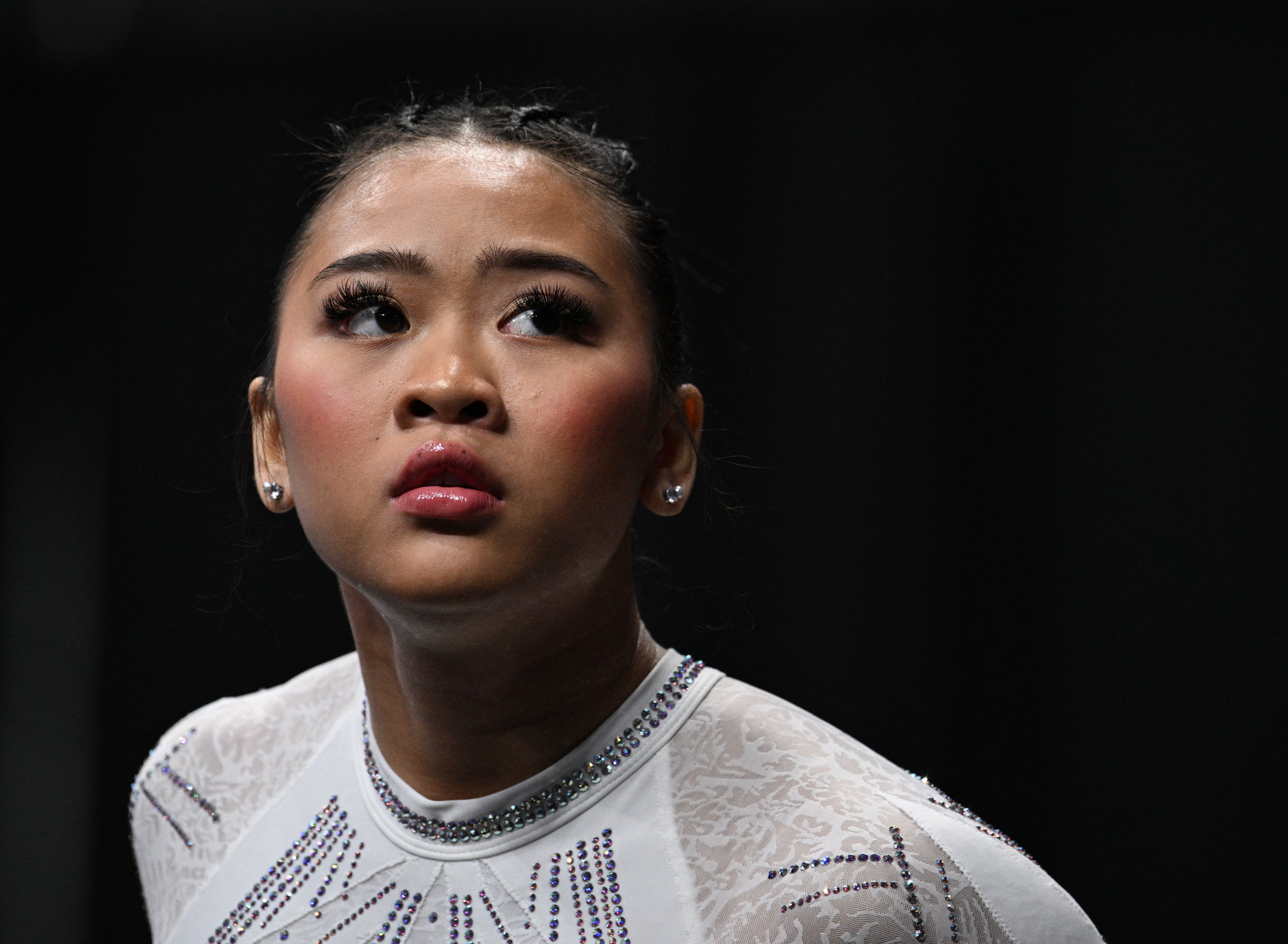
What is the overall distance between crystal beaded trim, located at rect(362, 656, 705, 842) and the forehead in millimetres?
440

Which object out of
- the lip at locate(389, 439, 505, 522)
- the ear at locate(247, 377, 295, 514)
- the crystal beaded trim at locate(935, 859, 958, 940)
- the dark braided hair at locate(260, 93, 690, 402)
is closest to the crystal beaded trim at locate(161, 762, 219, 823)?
the ear at locate(247, 377, 295, 514)

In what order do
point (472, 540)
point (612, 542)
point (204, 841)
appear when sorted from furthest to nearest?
point (204, 841)
point (612, 542)
point (472, 540)

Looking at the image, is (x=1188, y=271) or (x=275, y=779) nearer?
(x=275, y=779)

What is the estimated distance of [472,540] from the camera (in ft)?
3.84

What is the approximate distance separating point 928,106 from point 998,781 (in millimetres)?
993

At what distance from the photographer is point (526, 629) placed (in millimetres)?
1277

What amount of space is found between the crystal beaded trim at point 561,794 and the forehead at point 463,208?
44cm

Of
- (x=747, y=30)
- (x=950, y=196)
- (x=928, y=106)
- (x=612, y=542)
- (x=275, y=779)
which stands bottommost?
(x=275, y=779)

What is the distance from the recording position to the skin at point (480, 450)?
1188mm

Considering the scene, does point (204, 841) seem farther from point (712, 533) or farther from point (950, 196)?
point (950, 196)

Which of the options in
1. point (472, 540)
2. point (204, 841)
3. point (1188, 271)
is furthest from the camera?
point (1188, 271)

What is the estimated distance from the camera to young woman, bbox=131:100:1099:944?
3.89ft

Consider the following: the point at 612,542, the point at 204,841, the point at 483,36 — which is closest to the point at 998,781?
the point at 612,542

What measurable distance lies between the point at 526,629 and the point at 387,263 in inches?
14.3
